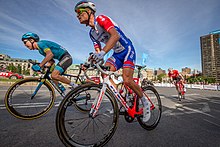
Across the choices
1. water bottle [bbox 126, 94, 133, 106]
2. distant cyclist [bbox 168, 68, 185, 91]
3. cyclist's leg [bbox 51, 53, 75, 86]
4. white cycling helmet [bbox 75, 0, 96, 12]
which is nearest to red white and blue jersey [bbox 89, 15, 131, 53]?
white cycling helmet [bbox 75, 0, 96, 12]

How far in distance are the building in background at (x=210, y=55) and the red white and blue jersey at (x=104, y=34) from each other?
106094 millimetres

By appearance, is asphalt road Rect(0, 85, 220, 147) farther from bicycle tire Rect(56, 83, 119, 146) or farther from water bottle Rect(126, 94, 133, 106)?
water bottle Rect(126, 94, 133, 106)

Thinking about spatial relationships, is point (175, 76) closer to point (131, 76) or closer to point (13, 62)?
point (131, 76)

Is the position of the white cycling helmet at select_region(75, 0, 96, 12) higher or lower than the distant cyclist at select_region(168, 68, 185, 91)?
higher

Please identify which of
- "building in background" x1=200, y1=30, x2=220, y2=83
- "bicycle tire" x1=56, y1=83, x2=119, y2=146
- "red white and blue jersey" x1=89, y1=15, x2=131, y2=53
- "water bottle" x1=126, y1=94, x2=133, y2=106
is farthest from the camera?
"building in background" x1=200, y1=30, x2=220, y2=83

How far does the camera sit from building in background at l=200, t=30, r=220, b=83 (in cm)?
8456

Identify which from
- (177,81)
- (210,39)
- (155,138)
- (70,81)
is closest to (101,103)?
(155,138)

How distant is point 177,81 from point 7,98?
7.78 m

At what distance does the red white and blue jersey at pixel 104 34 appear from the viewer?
2.00m

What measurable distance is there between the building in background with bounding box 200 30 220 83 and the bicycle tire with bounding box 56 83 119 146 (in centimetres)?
10662

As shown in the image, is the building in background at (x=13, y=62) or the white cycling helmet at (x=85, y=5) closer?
the white cycling helmet at (x=85, y=5)

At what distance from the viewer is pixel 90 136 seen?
1.90 meters

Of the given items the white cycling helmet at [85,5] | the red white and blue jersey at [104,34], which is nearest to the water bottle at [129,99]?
the red white and blue jersey at [104,34]

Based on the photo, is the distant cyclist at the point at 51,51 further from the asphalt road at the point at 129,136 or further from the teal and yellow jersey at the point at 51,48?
the asphalt road at the point at 129,136
